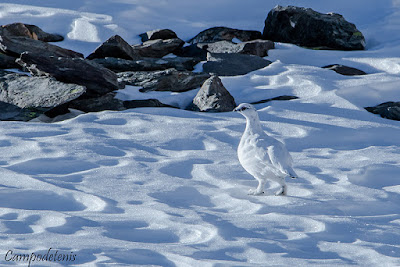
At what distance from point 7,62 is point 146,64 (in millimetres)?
2039

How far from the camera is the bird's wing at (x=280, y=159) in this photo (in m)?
3.93

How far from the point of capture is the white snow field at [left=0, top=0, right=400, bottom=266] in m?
3.05

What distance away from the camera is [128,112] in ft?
22.5

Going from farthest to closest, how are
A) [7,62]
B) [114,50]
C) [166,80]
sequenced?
[114,50] → [7,62] → [166,80]

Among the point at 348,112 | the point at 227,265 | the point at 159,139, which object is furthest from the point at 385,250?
the point at 348,112

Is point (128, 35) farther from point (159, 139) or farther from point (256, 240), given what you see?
point (256, 240)

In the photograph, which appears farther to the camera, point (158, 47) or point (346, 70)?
point (158, 47)

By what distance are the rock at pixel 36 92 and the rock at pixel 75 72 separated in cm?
15

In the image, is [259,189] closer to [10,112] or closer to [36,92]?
[10,112]

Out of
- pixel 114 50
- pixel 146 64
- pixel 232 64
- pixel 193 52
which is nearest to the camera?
pixel 232 64

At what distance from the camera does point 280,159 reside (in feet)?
13.1

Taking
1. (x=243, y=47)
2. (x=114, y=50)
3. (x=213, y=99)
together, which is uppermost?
(x=243, y=47)

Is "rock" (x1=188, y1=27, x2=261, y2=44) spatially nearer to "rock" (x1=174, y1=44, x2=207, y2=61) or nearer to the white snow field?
"rock" (x1=174, y1=44, x2=207, y2=61)

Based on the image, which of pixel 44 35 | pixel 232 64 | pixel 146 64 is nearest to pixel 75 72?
pixel 146 64
